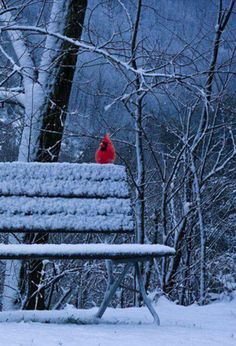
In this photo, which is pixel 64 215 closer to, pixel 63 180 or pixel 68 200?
pixel 68 200

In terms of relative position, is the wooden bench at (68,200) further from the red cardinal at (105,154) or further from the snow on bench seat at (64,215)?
the red cardinal at (105,154)

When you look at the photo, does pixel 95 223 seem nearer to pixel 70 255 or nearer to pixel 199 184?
pixel 70 255

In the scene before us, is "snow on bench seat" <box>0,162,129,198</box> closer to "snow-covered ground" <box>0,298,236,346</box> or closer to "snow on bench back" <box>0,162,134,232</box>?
"snow on bench back" <box>0,162,134,232</box>

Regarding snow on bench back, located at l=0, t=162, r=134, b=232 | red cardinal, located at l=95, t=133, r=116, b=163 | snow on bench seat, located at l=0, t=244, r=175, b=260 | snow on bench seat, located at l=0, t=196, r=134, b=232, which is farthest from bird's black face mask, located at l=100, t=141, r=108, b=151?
snow on bench seat, located at l=0, t=244, r=175, b=260

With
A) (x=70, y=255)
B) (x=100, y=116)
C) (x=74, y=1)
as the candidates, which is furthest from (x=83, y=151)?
(x=70, y=255)

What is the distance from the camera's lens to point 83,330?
3.56m

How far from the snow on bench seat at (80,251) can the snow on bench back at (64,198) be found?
43 centimetres

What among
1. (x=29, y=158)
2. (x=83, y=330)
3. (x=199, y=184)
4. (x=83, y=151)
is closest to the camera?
(x=83, y=330)

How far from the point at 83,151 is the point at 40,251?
6.44 m

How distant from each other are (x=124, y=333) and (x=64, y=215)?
3.71ft

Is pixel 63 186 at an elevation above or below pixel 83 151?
below

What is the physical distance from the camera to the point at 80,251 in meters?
3.67

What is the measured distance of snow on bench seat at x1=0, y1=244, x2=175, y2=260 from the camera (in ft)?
11.7

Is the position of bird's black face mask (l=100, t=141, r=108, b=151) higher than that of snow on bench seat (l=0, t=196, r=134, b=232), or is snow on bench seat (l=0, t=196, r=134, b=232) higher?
bird's black face mask (l=100, t=141, r=108, b=151)
